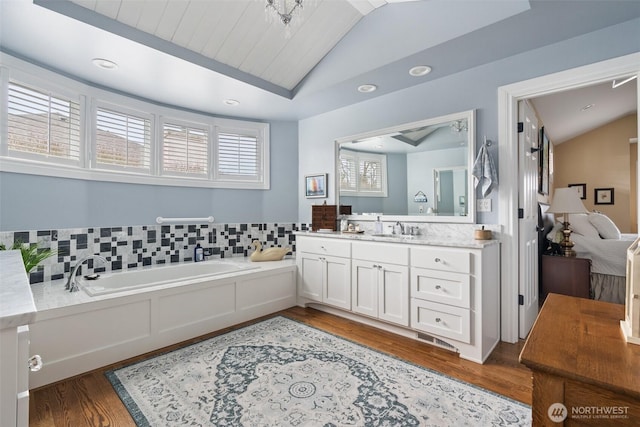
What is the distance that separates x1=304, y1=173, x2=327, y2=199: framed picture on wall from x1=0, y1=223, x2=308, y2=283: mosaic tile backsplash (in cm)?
45

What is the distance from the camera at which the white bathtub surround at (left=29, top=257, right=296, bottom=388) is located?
78.5 inches

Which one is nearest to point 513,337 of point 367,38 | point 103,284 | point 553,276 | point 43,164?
point 553,276

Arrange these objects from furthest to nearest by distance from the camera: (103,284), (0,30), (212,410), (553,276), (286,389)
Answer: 1. (553,276)
2. (103,284)
3. (0,30)
4. (286,389)
5. (212,410)

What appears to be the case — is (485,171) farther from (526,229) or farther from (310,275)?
(310,275)

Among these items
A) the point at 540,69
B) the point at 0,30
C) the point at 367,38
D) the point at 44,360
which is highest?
the point at 367,38

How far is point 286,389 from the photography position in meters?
1.87

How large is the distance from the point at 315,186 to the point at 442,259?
6.68 ft

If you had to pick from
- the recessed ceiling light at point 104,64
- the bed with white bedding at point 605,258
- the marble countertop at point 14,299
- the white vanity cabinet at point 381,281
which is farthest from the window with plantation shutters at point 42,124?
the bed with white bedding at point 605,258

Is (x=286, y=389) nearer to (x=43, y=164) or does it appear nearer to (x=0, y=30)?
(x=43, y=164)

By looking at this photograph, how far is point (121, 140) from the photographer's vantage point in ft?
10.3

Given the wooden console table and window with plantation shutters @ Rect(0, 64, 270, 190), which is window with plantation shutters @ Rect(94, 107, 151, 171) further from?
the wooden console table


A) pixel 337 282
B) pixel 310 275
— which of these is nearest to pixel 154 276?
pixel 310 275

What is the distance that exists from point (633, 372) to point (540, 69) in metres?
2.55

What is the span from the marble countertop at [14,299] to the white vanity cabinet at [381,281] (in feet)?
7.53
